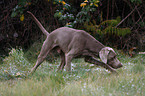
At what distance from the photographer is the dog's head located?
4633 millimetres

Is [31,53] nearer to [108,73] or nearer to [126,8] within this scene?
[108,73]

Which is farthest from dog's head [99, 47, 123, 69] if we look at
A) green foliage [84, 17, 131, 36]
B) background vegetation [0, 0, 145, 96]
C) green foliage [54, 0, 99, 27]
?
green foliage [84, 17, 131, 36]

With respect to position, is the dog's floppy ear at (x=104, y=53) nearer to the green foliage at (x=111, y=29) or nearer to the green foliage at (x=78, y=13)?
the green foliage at (x=78, y=13)

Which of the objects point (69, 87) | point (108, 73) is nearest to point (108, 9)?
point (108, 73)

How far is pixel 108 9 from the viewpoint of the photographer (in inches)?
355

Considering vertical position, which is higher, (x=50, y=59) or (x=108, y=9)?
(x=108, y=9)

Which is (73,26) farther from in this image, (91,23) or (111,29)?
(111,29)

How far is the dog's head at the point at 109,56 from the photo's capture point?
4.63 m

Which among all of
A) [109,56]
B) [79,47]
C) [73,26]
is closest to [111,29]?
[73,26]

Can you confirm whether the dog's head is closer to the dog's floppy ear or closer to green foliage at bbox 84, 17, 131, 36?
the dog's floppy ear

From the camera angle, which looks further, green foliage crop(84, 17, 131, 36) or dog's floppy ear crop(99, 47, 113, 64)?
green foliage crop(84, 17, 131, 36)

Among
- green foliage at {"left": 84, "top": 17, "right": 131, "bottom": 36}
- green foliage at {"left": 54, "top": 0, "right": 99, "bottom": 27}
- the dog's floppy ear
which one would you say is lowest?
green foliage at {"left": 84, "top": 17, "right": 131, "bottom": 36}

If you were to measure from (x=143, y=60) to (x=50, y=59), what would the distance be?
3744mm

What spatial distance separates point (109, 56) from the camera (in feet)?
15.5
